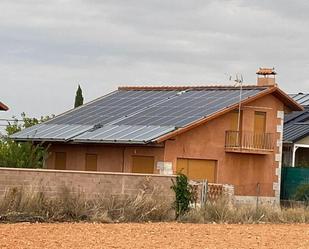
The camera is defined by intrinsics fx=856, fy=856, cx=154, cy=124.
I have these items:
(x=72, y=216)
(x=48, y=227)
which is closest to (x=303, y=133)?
(x=72, y=216)

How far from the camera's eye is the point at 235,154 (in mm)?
40906

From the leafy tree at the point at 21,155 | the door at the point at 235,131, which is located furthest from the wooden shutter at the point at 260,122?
the leafy tree at the point at 21,155

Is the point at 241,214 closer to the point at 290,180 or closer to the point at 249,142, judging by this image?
the point at 249,142

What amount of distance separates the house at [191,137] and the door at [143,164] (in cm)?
5

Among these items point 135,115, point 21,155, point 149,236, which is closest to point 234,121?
point 135,115

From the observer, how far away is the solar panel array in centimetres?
3909

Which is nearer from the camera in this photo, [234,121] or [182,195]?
[182,195]

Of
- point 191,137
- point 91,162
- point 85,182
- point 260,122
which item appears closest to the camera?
point 85,182

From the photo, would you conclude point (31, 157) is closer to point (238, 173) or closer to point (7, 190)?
point (238, 173)

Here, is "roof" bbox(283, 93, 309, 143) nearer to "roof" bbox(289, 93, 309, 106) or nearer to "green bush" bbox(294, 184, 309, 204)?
"roof" bbox(289, 93, 309, 106)

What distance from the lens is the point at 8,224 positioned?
81.2 ft

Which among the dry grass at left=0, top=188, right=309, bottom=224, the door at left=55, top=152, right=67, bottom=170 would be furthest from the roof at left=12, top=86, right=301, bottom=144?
the dry grass at left=0, top=188, right=309, bottom=224

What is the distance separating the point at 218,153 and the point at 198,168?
4.29 feet

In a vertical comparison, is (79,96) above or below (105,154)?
above
